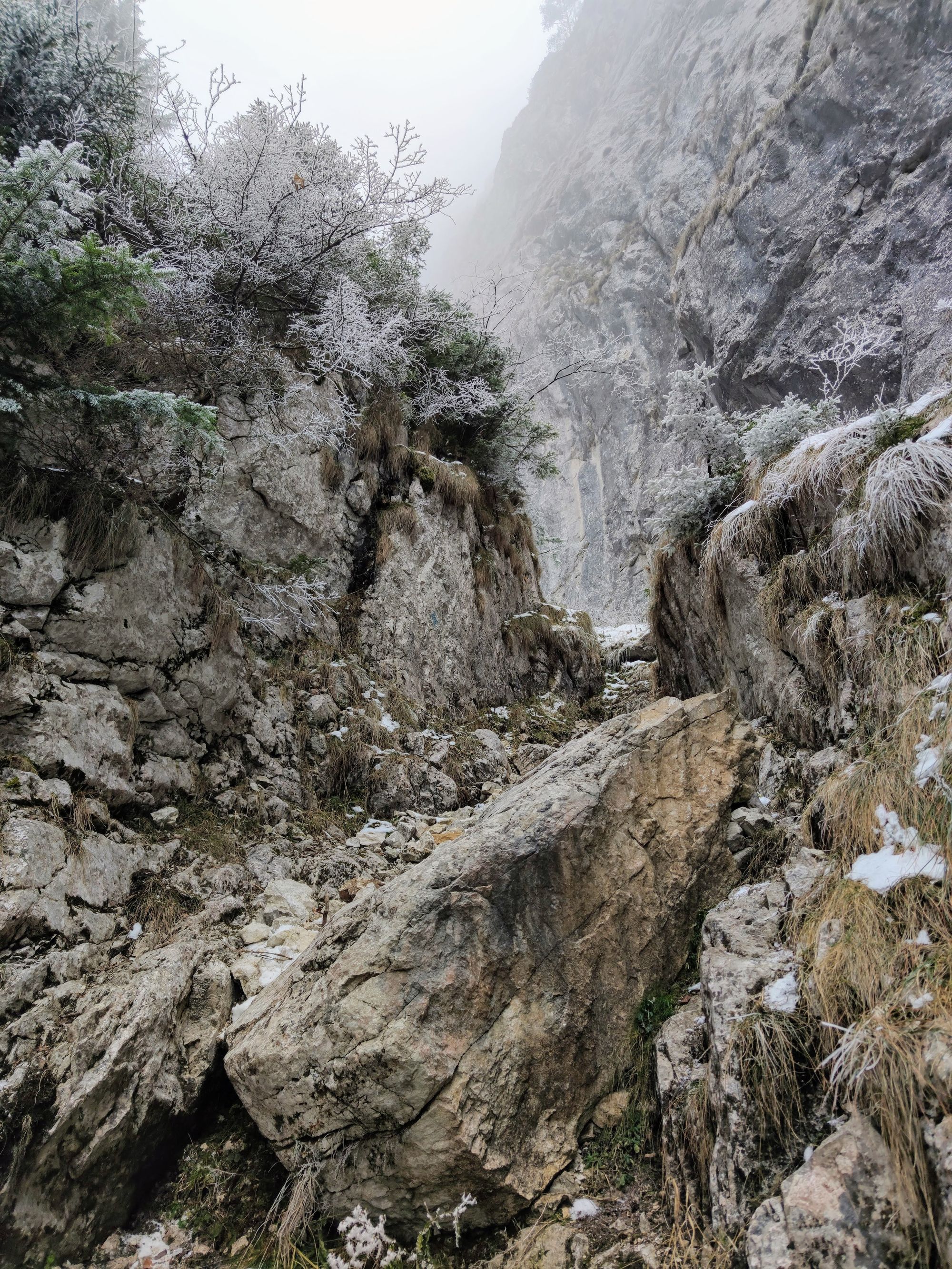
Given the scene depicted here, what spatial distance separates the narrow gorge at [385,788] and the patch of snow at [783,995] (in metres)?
0.02

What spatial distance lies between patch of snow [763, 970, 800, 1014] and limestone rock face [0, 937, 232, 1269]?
8.93 ft

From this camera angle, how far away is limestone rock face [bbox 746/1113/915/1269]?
146 cm

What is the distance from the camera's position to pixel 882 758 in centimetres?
268

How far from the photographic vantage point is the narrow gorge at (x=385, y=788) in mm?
2199

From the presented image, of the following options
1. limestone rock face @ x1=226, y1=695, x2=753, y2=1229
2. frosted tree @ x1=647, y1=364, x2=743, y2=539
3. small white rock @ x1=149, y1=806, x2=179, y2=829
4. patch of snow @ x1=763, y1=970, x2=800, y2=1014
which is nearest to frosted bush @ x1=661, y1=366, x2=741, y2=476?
frosted tree @ x1=647, y1=364, x2=743, y2=539

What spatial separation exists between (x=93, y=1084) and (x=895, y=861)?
3.51 m

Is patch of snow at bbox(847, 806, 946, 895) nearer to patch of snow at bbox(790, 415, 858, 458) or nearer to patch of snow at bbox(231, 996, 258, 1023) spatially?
patch of snow at bbox(790, 415, 858, 458)

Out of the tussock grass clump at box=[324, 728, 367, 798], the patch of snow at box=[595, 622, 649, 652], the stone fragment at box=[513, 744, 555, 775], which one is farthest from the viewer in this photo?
the patch of snow at box=[595, 622, 649, 652]

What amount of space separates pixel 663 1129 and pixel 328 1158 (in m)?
1.43

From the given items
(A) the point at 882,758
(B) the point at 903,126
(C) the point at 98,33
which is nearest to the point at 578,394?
(B) the point at 903,126

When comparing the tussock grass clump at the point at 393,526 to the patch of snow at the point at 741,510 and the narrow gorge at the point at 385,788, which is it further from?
the patch of snow at the point at 741,510

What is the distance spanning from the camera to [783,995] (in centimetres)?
215

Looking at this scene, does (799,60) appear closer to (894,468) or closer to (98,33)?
(98,33)

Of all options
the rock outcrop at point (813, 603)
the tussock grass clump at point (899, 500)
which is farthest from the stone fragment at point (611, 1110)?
the tussock grass clump at point (899, 500)
